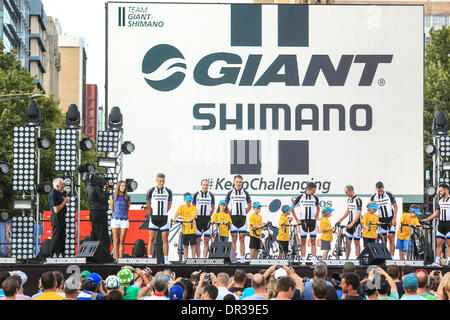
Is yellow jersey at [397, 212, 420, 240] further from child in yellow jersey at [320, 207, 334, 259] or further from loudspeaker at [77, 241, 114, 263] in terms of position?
loudspeaker at [77, 241, 114, 263]

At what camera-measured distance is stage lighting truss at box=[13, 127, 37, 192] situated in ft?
59.7

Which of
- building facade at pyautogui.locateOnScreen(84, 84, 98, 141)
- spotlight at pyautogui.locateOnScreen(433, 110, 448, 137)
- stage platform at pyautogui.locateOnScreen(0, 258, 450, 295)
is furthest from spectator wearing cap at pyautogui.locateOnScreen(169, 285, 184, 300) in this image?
building facade at pyautogui.locateOnScreen(84, 84, 98, 141)

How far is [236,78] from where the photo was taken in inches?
1015

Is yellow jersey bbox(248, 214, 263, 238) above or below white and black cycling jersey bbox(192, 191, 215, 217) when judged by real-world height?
below

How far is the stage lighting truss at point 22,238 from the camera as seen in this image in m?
17.9

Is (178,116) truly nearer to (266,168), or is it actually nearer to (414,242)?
(266,168)

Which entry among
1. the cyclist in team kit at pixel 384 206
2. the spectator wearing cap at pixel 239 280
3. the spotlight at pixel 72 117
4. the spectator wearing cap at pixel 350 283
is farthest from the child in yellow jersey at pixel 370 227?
the spectator wearing cap at pixel 350 283

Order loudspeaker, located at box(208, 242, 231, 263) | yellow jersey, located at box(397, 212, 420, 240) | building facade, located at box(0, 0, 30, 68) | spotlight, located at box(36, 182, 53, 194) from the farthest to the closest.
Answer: building facade, located at box(0, 0, 30, 68) → yellow jersey, located at box(397, 212, 420, 240) → spotlight, located at box(36, 182, 53, 194) → loudspeaker, located at box(208, 242, 231, 263)

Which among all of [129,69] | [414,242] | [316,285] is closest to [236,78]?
[129,69]

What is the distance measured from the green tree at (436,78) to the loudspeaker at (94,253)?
Answer: 27.7 m

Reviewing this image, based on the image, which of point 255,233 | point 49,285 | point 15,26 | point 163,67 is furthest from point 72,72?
point 49,285

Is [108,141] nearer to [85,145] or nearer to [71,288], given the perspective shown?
[85,145]

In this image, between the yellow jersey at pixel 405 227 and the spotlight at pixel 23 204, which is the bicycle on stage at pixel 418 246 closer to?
the yellow jersey at pixel 405 227

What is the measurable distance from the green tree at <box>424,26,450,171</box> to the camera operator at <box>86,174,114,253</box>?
2700cm
